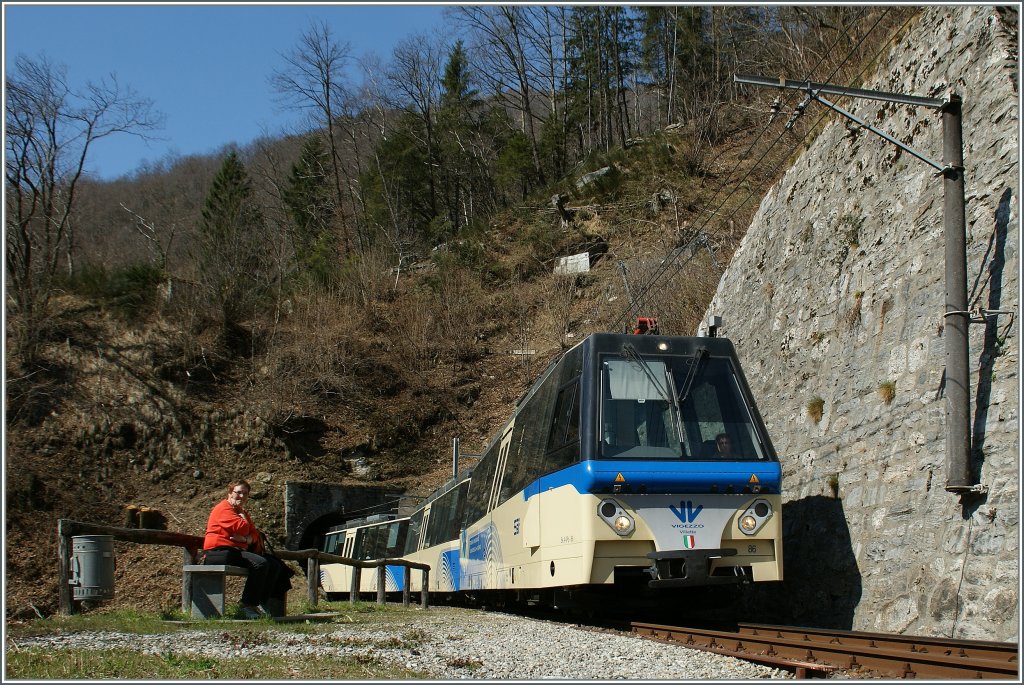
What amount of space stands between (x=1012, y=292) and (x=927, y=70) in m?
4.52

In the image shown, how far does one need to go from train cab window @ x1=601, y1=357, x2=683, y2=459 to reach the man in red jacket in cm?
377

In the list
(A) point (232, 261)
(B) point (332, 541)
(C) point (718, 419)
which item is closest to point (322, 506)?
(B) point (332, 541)

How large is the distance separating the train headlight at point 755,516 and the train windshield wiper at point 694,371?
56.4 inches

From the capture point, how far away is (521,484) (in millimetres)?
12133

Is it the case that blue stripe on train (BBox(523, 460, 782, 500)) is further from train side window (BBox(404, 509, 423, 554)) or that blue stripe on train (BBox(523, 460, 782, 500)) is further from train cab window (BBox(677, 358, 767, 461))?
train side window (BBox(404, 509, 423, 554))

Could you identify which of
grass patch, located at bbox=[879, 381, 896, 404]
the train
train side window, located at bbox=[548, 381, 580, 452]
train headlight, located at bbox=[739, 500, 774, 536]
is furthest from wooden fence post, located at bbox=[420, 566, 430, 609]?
grass patch, located at bbox=[879, 381, 896, 404]

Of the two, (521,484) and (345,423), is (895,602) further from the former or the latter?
(345,423)

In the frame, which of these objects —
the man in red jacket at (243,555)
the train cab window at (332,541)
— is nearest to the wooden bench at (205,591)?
the man in red jacket at (243,555)

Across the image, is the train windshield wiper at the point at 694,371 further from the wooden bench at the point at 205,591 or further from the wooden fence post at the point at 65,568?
the wooden fence post at the point at 65,568

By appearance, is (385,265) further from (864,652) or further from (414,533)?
(864,652)

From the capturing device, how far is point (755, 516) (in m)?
10.1

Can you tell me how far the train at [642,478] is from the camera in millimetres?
9766

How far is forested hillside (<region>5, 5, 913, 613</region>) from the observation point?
30.7 meters

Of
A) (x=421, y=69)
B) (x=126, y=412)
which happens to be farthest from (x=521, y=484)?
(x=421, y=69)
